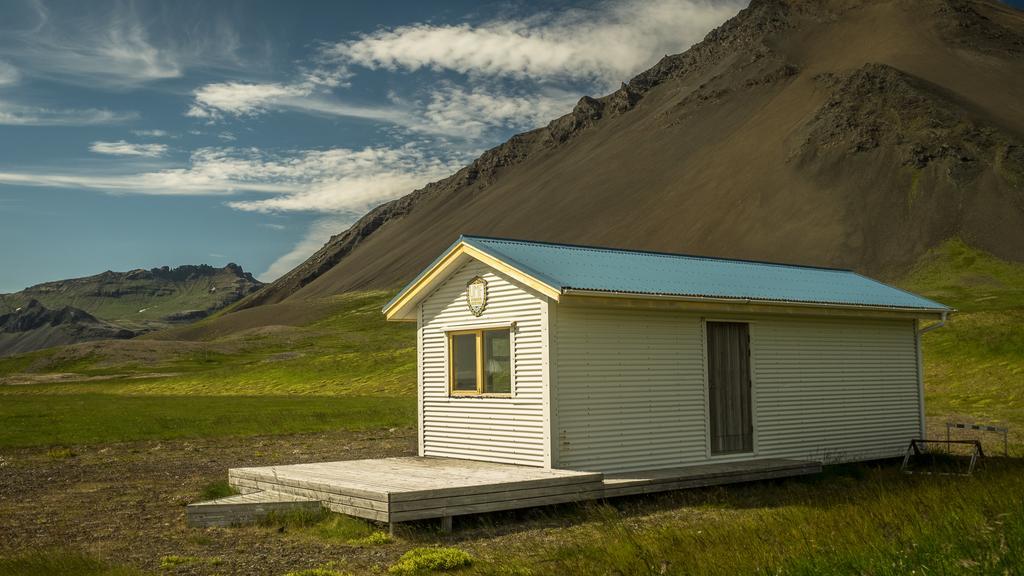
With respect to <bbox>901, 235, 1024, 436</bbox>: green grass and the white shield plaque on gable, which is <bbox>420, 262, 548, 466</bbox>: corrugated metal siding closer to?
the white shield plaque on gable

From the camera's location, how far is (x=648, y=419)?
16922 millimetres

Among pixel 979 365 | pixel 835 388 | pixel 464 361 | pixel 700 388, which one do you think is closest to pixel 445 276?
pixel 464 361

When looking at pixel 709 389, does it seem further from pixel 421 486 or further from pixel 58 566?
pixel 58 566

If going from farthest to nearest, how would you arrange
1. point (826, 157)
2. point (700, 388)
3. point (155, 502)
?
point (826, 157) → point (700, 388) → point (155, 502)

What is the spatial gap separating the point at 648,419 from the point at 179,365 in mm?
93799

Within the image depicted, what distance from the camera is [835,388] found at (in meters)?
19.9

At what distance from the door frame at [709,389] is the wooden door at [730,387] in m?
0.05

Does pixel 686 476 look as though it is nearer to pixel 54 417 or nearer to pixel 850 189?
pixel 54 417

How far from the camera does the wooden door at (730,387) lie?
58.7ft

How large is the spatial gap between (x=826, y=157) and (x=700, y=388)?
119 metres

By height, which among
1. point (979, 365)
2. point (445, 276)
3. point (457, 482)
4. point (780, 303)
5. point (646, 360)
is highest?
point (445, 276)

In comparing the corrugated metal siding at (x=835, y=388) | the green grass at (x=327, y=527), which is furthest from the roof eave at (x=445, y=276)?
the corrugated metal siding at (x=835, y=388)

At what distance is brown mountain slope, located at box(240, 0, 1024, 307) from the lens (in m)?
110

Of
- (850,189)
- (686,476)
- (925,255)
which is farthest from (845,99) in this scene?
(686,476)
